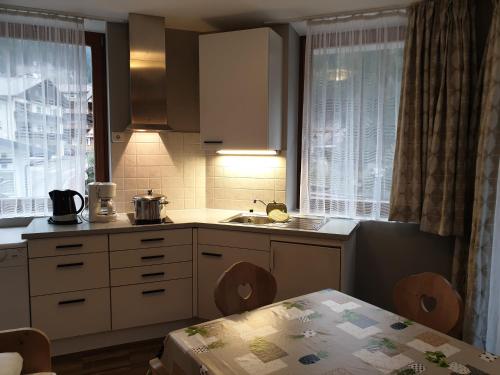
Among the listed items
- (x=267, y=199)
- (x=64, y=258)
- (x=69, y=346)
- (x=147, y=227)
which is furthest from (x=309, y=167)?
(x=69, y=346)

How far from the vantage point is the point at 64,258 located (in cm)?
268

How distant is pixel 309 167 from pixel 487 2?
5.36ft

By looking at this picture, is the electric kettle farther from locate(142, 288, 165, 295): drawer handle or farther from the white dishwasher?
locate(142, 288, 165, 295): drawer handle

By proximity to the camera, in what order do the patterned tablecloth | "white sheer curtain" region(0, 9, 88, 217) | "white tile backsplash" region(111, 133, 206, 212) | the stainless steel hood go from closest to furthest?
the patterned tablecloth < "white sheer curtain" region(0, 9, 88, 217) < the stainless steel hood < "white tile backsplash" region(111, 133, 206, 212)

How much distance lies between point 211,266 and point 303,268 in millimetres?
702

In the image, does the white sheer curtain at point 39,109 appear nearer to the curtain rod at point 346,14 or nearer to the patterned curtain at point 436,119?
the curtain rod at point 346,14

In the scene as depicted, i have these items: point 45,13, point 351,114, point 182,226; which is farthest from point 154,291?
point 45,13

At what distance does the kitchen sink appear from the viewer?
2.88 m

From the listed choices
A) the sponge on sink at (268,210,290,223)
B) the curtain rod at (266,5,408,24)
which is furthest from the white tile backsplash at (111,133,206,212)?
the curtain rod at (266,5,408,24)

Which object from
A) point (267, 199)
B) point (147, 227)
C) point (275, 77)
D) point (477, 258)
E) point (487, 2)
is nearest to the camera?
point (477, 258)

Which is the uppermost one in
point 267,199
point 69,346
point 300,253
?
point 267,199

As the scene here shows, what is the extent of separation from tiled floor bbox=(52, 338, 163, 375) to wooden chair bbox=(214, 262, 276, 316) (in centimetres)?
122

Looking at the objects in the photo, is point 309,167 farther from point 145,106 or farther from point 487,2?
point 487,2

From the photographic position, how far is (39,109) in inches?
122
